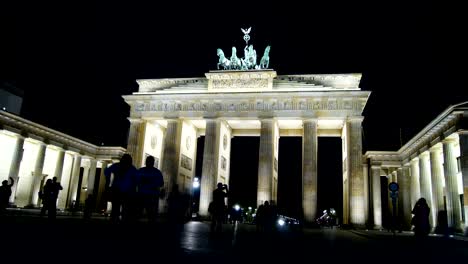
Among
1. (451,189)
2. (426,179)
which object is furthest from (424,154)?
(451,189)

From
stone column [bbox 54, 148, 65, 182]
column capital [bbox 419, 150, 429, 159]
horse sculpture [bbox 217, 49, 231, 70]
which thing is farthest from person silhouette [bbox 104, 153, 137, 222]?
stone column [bbox 54, 148, 65, 182]

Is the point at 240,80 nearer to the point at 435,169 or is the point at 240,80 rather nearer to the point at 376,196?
the point at 435,169

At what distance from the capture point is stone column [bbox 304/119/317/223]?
34250 millimetres

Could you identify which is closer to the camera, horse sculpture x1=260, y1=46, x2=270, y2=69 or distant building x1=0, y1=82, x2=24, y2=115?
horse sculpture x1=260, y1=46, x2=270, y2=69

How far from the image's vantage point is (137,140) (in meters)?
39.5

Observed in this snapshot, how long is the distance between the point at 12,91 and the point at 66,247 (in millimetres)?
53927

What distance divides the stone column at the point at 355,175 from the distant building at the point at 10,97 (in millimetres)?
42814

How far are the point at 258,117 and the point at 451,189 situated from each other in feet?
56.0

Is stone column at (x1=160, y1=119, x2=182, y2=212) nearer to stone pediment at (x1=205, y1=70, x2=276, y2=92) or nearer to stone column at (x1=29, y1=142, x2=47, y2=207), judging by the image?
stone pediment at (x1=205, y1=70, x2=276, y2=92)

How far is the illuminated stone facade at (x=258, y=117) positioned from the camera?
35.1 metres

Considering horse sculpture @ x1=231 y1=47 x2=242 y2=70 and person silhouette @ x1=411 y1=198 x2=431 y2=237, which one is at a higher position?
horse sculpture @ x1=231 y1=47 x2=242 y2=70

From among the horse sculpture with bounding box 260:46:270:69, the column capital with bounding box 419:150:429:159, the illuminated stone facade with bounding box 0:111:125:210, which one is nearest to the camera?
the column capital with bounding box 419:150:429:159

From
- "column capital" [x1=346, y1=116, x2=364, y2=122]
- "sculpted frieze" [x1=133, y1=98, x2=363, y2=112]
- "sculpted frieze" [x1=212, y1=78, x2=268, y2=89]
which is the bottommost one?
"column capital" [x1=346, y1=116, x2=364, y2=122]

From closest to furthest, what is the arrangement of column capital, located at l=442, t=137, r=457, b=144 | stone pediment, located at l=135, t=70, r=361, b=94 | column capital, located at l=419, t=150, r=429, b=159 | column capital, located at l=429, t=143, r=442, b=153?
column capital, located at l=442, t=137, r=457, b=144 → column capital, located at l=429, t=143, r=442, b=153 → column capital, located at l=419, t=150, r=429, b=159 → stone pediment, located at l=135, t=70, r=361, b=94
